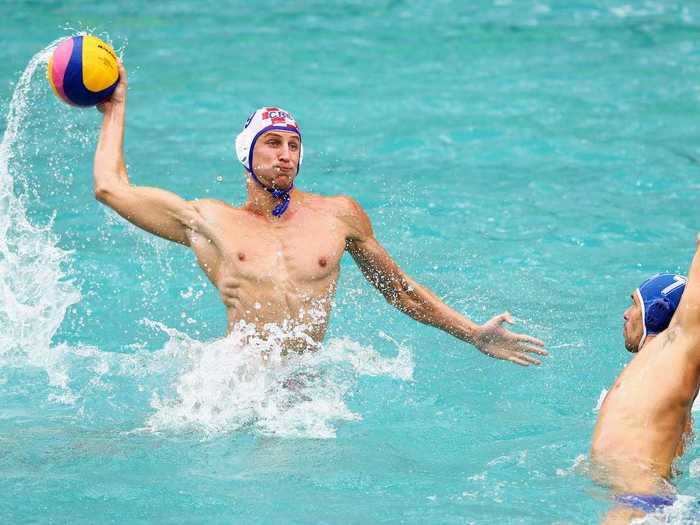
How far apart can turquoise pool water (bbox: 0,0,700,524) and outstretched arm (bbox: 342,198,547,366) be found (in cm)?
36

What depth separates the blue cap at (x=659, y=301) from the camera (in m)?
4.98

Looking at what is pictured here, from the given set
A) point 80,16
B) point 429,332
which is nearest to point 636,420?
point 429,332

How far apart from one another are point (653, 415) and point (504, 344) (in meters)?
1.42

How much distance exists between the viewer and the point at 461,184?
9398 millimetres

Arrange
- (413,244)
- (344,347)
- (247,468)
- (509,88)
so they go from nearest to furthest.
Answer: (247,468) → (344,347) → (413,244) → (509,88)

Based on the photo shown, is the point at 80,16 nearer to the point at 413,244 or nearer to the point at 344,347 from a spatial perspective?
the point at 413,244

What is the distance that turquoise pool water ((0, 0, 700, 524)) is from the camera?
5.29m

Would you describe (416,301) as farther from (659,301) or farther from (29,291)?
(29,291)

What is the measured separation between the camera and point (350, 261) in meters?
8.38

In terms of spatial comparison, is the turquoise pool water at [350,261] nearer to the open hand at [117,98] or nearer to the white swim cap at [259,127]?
the white swim cap at [259,127]

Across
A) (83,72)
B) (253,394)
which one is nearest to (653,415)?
(253,394)

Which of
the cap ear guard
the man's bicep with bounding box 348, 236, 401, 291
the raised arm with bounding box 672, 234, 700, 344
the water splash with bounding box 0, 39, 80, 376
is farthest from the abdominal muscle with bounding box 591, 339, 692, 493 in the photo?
the water splash with bounding box 0, 39, 80, 376

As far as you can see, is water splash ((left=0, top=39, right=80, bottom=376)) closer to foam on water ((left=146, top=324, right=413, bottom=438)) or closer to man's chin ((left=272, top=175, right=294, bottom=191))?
foam on water ((left=146, top=324, right=413, bottom=438))

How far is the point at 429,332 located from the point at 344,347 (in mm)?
730
